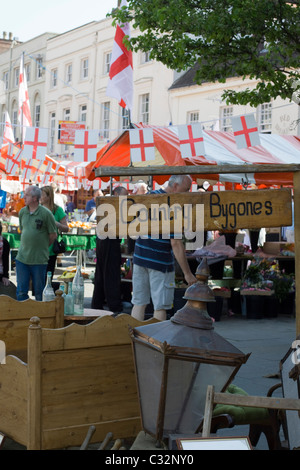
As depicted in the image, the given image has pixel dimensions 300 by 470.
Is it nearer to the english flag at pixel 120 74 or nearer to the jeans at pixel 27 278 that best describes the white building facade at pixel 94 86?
the english flag at pixel 120 74

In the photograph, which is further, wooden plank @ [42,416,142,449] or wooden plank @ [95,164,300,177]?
wooden plank @ [95,164,300,177]

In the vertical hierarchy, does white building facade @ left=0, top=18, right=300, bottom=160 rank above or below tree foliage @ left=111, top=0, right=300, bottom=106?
above

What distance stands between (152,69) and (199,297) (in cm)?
3010

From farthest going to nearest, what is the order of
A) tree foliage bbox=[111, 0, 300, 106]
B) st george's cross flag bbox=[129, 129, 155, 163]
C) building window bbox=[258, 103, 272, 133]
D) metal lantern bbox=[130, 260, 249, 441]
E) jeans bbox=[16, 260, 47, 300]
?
1. building window bbox=[258, 103, 272, 133]
2. st george's cross flag bbox=[129, 129, 155, 163]
3. tree foliage bbox=[111, 0, 300, 106]
4. jeans bbox=[16, 260, 47, 300]
5. metal lantern bbox=[130, 260, 249, 441]

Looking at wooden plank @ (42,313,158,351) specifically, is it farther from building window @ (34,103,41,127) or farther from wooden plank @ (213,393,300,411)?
building window @ (34,103,41,127)

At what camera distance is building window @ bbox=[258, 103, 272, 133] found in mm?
26547

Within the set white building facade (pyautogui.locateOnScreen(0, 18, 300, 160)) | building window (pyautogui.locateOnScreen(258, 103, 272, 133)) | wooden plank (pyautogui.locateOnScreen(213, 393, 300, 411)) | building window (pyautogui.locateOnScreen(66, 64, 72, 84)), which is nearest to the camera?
wooden plank (pyautogui.locateOnScreen(213, 393, 300, 411))

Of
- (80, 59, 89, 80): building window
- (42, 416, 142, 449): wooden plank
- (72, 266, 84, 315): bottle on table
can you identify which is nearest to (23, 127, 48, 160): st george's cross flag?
(72, 266, 84, 315): bottle on table

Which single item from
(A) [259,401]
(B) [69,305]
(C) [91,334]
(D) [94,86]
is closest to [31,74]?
(D) [94,86]

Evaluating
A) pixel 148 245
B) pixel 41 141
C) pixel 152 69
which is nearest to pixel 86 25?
pixel 152 69

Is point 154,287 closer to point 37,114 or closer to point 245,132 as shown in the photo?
point 245,132

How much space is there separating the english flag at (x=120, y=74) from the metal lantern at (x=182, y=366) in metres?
9.03

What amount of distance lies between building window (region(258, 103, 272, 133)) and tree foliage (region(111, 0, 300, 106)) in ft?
53.5
